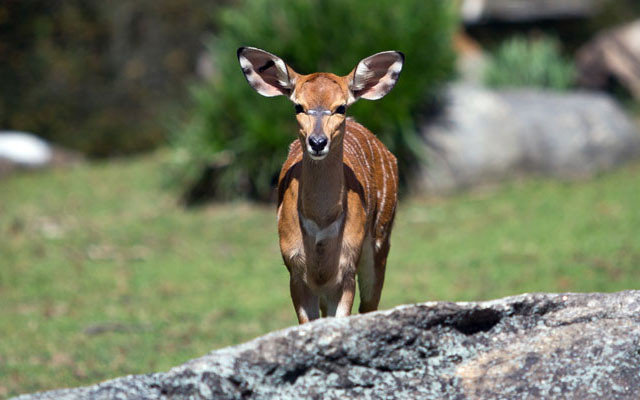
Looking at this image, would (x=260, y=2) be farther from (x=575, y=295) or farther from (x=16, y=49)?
(x=575, y=295)

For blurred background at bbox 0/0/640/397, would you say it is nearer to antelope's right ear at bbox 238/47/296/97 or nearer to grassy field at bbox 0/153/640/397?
grassy field at bbox 0/153/640/397

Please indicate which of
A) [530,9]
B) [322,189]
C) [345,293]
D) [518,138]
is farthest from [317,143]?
[530,9]

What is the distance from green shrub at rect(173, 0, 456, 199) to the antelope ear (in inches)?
238

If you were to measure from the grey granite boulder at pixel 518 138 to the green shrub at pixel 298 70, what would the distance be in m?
0.40

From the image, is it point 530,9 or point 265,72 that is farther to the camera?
point 530,9

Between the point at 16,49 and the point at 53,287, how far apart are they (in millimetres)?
6666

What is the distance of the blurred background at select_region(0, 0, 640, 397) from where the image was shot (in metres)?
7.26

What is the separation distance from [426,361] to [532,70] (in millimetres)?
10695

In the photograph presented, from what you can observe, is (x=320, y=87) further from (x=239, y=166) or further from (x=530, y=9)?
(x=530, y=9)

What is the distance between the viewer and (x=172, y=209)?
11.0 m

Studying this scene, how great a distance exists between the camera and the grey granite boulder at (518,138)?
1115cm

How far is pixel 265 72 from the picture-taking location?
4.36 m

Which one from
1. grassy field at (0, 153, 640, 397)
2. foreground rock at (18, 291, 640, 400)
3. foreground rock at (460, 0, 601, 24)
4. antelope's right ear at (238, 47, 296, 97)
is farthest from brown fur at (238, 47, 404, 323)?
foreground rock at (460, 0, 601, 24)

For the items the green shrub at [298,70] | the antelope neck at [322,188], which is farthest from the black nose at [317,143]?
the green shrub at [298,70]
